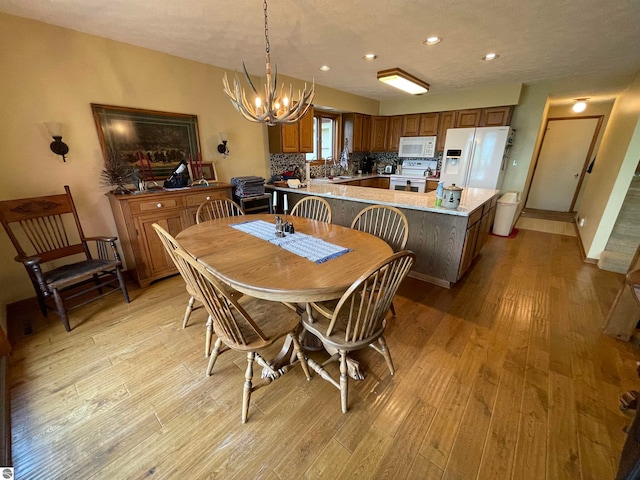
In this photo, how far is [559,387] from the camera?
156cm

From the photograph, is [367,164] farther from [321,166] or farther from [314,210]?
[314,210]

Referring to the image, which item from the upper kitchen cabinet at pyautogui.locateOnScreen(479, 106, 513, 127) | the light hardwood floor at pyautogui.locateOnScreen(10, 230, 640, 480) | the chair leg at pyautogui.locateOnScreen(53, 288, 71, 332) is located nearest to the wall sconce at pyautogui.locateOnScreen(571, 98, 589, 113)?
the upper kitchen cabinet at pyautogui.locateOnScreen(479, 106, 513, 127)

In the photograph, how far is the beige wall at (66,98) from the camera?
6.80 ft

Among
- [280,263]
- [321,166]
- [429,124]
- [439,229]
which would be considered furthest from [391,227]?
[429,124]

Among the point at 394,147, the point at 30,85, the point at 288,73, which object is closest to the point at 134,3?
the point at 30,85

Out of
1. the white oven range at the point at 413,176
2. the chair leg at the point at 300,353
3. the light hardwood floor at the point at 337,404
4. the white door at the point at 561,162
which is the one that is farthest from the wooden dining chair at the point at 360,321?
the white door at the point at 561,162

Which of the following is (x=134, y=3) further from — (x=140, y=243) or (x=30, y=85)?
(x=140, y=243)

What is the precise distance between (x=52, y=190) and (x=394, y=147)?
5.56 meters

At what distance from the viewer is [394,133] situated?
5.68 meters

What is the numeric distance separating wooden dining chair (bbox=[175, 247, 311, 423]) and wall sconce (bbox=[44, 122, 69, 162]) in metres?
2.09

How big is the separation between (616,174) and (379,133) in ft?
12.6

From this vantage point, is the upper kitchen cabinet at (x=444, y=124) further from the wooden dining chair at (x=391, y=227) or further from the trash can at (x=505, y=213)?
the wooden dining chair at (x=391, y=227)

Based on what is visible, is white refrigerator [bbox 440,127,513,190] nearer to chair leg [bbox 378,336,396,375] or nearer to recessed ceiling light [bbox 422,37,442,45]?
recessed ceiling light [bbox 422,37,442,45]

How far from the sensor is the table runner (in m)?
1.57
